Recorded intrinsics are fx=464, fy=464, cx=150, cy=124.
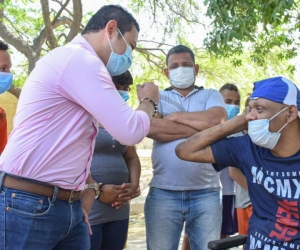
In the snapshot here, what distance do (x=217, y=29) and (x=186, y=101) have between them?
103 inches

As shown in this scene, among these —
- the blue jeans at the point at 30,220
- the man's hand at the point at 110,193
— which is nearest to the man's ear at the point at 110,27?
the blue jeans at the point at 30,220

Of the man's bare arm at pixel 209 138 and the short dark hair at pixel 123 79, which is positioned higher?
the short dark hair at pixel 123 79

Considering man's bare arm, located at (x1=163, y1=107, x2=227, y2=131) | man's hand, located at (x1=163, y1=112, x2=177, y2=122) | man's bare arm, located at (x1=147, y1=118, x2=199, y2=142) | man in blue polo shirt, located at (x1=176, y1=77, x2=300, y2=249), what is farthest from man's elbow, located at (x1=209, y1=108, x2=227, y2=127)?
man in blue polo shirt, located at (x1=176, y1=77, x2=300, y2=249)

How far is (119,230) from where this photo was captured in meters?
3.23

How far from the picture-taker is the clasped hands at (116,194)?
3.09m

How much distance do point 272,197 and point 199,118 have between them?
43.2 inches

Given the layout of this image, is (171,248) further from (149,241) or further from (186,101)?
(186,101)

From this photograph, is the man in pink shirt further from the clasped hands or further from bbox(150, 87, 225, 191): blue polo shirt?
bbox(150, 87, 225, 191): blue polo shirt

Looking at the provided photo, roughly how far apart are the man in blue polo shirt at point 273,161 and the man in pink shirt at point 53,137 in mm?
757

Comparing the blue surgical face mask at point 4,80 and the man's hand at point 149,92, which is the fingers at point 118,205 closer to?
the man's hand at point 149,92

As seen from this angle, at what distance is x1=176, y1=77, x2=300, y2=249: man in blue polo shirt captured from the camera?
2.40m

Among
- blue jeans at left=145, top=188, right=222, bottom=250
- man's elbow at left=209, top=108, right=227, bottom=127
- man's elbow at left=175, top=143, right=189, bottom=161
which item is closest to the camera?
man's elbow at left=175, top=143, right=189, bottom=161

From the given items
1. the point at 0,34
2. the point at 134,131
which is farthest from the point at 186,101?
the point at 0,34

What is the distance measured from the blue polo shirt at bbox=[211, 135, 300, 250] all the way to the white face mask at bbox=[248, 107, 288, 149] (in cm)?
8
